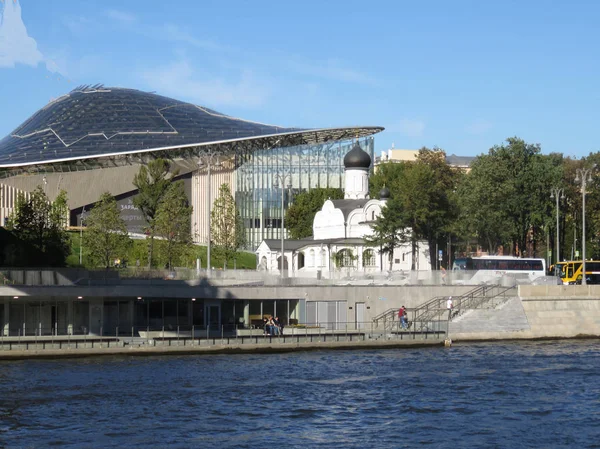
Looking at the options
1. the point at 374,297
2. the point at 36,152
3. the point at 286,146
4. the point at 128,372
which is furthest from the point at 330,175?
the point at 128,372

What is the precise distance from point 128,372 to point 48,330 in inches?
581

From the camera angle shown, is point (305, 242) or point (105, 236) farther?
point (305, 242)

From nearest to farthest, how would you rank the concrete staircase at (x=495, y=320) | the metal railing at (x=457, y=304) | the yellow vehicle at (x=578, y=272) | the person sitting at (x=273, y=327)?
the person sitting at (x=273, y=327) < the concrete staircase at (x=495, y=320) < the metal railing at (x=457, y=304) < the yellow vehicle at (x=578, y=272)

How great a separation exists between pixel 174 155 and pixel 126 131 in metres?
8.28

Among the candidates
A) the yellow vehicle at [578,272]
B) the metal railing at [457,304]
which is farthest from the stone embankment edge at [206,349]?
the yellow vehicle at [578,272]

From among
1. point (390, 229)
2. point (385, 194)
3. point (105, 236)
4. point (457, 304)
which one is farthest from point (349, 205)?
point (457, 304)

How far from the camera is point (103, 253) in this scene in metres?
84.4

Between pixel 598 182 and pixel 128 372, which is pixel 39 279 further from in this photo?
pixel 598 182

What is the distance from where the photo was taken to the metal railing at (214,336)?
179 feet

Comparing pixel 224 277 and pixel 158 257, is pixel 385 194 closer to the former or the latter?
pixel 158 257

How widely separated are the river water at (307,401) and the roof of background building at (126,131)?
87.3 m

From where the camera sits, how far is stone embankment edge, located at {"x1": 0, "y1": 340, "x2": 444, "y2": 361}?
2093 inches

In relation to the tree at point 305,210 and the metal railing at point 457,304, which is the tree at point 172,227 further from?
the tree at point 305,210

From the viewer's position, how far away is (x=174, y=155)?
464ft
